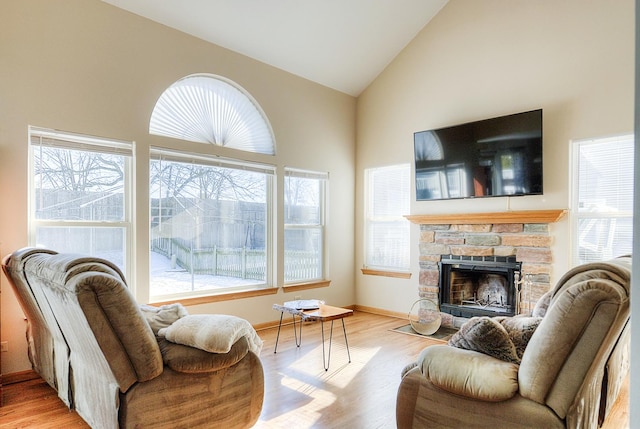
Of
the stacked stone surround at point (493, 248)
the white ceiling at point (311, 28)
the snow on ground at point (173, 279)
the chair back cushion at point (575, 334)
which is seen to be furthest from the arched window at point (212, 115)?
the chair back cushion at point (575, 334)

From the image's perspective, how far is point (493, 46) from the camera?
4715 millimetres

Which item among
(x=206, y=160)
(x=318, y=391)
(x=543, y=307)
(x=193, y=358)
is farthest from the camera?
(x=206, y=160)

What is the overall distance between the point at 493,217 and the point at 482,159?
0.66 meters

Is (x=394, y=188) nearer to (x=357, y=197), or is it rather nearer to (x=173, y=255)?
(x=357, y=197)

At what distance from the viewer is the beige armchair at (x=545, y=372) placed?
1604 millimetres

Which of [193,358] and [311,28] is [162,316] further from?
[311,28]

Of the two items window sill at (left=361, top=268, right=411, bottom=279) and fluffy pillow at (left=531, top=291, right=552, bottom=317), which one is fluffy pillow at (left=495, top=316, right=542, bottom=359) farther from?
window sill at (left=361, top=268, right=411, bottom=279)

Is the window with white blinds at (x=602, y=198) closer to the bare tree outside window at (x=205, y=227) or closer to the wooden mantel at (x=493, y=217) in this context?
the wooden mantel at (x=493, y=217)

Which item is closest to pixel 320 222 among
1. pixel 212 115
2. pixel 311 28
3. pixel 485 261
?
pixel 212 115

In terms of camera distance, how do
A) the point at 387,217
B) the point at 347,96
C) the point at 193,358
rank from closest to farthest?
the point at 193,358 < the point at 387,217 < the point at 347,96

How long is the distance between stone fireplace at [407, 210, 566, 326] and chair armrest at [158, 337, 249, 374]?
343cm

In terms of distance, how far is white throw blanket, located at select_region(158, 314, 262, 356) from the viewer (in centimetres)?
210

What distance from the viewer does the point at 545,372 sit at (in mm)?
1688


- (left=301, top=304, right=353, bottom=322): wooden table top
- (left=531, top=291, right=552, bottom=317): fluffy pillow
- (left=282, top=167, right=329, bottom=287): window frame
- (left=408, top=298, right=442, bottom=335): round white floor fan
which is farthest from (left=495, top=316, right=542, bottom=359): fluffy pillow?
(left=282, top=167, right=329, bottom=287): window frame
